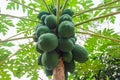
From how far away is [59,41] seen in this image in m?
2.19

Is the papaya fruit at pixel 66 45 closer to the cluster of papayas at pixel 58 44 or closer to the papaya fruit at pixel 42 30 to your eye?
the cluster of papayas at pixel 58 44

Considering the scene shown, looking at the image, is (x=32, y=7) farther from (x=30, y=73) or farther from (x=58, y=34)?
(x=58, y=34)

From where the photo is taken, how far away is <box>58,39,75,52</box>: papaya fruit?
7.02 ft

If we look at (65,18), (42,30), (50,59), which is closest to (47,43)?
(50,59)

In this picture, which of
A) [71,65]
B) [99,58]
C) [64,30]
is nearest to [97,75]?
[99,58]

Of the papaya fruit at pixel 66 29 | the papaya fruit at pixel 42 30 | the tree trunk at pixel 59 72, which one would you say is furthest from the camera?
the papaya fruit at pixel 42 30

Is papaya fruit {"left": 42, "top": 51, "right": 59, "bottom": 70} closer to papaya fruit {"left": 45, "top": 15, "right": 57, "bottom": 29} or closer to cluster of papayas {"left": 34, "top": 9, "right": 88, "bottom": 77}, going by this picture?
cluster of papayas {"left": 34, "top": 9, "right": 88, "bottom": 77}

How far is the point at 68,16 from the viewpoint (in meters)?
2.35

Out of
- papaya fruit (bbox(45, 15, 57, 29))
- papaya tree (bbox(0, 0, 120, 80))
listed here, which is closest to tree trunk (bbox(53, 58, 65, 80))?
papaya tree (bbox(0, 0, 120, 80))

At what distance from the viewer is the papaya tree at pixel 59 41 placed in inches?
84.5

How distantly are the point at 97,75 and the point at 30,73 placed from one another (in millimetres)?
926

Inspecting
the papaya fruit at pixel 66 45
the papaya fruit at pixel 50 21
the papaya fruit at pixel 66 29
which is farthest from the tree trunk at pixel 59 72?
the papaya fruit at pixel 50 21

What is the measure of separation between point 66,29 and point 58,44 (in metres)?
0.15

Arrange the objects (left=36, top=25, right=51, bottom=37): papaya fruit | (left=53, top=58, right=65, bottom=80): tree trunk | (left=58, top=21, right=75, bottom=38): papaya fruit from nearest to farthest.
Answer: (left=53, top=58, right=65, bottom=80): tree trunk, (left=58, top=21, right=75, bottom=38): papaya fruit, (left=36, top=25, right=51, bottom=37): papaya fruit
